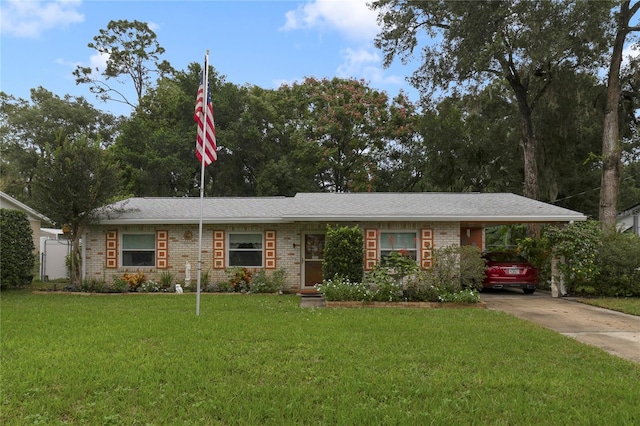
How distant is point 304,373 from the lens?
5.54 meters

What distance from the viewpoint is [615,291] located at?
13.3 metres

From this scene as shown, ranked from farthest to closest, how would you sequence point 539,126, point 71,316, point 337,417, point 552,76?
point 539,126, point 552,76, point 71,316, point 337,417

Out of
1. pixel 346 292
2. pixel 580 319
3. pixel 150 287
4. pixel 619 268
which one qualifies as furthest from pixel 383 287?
pixel 150 287

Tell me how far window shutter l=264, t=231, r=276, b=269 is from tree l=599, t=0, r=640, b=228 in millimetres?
13038

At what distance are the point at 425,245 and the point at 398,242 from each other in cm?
83

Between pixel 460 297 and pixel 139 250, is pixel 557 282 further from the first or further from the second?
pixel 139 250

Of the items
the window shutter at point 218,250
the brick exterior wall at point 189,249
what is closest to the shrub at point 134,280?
the brick exterior wall at point 189,249

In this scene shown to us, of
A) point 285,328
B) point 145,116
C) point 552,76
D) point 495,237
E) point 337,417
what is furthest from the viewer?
point 145,116

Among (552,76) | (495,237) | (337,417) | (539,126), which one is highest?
(552,76)

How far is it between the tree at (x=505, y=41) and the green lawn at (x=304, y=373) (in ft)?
44.7

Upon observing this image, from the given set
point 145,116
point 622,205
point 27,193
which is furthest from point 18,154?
point 622,205

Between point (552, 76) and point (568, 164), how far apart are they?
6.35 m

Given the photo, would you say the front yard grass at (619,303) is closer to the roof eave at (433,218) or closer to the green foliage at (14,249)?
the roof eave at (433,218)

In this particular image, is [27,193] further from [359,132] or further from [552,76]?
[552,76]
